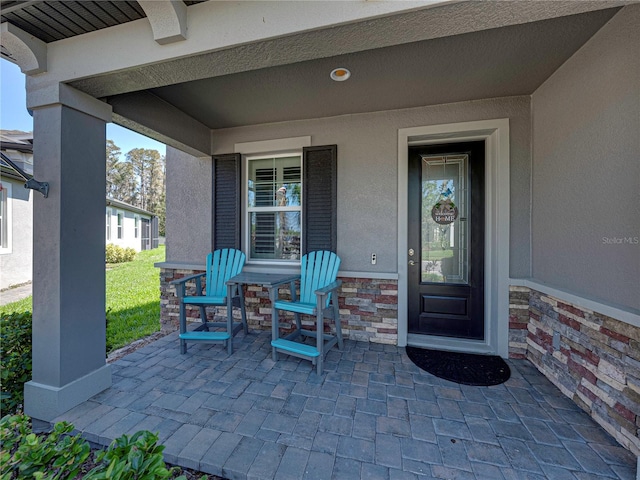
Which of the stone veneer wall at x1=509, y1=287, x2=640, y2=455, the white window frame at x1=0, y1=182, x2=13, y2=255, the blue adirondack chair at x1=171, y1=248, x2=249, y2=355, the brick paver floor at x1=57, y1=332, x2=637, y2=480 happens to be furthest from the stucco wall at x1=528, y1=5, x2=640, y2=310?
the white window frame at x1=0, y1=182, x2=13, y2=255

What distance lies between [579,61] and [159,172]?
89.9ft

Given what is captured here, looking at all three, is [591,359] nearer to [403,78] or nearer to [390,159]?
[390,159]

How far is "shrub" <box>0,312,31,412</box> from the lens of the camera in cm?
188

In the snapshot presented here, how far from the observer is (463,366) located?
7.89 feet

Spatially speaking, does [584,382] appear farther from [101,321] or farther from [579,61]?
[101,321]

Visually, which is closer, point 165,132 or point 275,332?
point 275,332

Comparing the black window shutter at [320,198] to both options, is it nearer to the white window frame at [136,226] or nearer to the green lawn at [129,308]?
the green lawn at [129,308]

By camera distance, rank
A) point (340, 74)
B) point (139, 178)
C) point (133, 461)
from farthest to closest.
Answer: point (139, 178)
point (340, 74)
point (133, 461)

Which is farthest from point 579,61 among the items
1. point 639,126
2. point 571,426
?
point 571,426

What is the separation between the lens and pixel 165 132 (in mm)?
2691

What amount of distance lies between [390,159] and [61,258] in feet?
9.79

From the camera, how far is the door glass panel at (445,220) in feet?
9.56

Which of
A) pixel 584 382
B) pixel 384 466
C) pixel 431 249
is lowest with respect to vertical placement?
pixel 384 466

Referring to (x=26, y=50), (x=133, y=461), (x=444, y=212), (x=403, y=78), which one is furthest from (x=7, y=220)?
(x=444, y=212)
